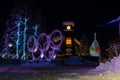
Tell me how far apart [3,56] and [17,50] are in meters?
3.31

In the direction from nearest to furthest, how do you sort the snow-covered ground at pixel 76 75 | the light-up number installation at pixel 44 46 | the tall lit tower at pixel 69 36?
the snow-covered ground at pixel 76 75, the light-up number installation at pixel 44 46, the tall lit tower at pixel 69 36

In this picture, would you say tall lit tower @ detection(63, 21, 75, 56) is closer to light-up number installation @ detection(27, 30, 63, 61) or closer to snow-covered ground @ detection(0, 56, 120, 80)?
light-up number installation @ detection(27, 30, 63, 61)

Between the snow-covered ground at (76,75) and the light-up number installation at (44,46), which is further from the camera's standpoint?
the light-up number installation at (44,46)

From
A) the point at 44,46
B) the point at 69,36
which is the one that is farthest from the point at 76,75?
the point at 69,36

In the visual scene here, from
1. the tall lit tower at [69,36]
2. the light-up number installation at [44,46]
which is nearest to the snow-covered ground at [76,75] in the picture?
the light-up number installation at [44,46]

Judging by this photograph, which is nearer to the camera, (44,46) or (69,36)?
(44,46)

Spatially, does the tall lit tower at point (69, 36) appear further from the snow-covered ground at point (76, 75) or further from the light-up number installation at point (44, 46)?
the snow-covered ground at point (76, 75)

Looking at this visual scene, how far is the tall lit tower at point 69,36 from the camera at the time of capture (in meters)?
76.5

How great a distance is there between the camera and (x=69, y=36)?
78.4m

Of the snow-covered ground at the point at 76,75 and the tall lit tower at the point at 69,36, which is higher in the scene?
the tall lit tower at the point at 69,36

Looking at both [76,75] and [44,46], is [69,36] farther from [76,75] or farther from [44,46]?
[76,75]

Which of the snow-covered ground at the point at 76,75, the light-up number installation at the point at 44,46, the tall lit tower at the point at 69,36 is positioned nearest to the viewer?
the snow-covered ground at the point at 76,75

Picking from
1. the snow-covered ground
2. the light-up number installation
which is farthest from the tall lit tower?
the snow-covered ground

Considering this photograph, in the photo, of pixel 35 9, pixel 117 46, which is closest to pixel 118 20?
pixel 117 46
